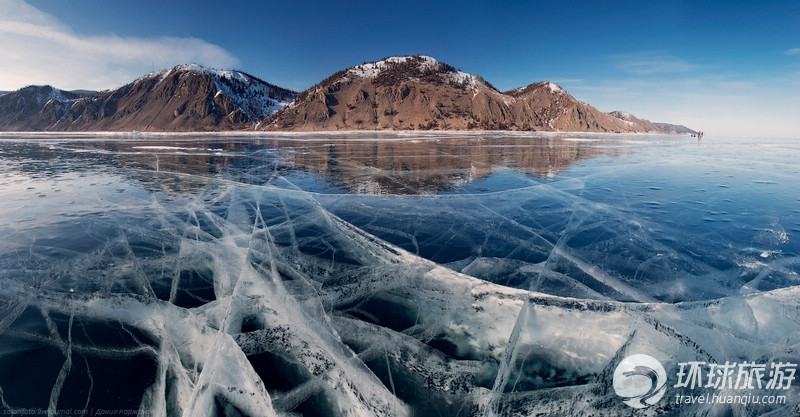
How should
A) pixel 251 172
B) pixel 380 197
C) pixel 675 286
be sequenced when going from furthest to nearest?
pixel 251 172, pixel 380 197, pixel 675 286

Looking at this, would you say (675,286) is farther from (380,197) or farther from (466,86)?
(466,86)

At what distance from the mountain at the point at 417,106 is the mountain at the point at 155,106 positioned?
37.0 metres

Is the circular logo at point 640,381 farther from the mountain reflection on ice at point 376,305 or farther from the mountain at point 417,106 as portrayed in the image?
the mountain at point 417,106

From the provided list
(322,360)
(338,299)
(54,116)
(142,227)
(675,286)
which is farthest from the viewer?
(54,116)

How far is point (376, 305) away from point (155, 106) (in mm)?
214230

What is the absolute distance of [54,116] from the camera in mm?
169375

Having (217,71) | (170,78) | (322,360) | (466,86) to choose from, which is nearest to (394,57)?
(466,86)

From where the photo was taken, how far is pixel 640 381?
277cm

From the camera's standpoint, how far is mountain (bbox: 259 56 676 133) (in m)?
129

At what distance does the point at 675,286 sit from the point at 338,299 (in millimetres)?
4262

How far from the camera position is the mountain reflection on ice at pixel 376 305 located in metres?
Result: 2.61

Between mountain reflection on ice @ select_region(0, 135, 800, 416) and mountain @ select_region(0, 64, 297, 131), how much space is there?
547 feet

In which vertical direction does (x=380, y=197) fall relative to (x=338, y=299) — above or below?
above

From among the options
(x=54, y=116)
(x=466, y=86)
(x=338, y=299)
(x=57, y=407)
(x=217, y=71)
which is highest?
(x=217, y=71)
